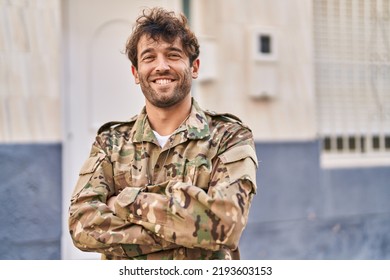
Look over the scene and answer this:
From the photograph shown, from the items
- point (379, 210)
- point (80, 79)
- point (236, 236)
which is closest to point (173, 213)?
point (236, 236)

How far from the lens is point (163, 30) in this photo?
2.05 m

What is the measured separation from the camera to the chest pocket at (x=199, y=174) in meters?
2.02

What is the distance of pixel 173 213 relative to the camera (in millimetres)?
1909

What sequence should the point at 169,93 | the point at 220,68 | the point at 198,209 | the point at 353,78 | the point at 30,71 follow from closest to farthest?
the point at 198,209, the point at 169,93, the point at 30,71, the point at 220,68, the point at 353,78

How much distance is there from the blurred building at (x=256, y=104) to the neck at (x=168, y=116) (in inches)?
76.9

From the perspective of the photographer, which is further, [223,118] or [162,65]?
[223,118]

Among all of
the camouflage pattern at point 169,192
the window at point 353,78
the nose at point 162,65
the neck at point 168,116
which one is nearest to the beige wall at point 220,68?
the window at point 353,78

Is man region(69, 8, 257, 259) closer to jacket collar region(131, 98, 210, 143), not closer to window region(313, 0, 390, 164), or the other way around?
jacket collar region(131, 98, 210, 143)

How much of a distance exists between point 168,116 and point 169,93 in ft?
0.45

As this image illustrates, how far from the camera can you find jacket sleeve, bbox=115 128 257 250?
1.89m

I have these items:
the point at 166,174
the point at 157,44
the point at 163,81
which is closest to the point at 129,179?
the point at 166,174

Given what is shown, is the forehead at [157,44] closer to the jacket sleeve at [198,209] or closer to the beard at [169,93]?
the beard at [169,93]

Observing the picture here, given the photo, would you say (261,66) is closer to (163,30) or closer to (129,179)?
(163,30)

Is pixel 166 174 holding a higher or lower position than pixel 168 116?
lower
